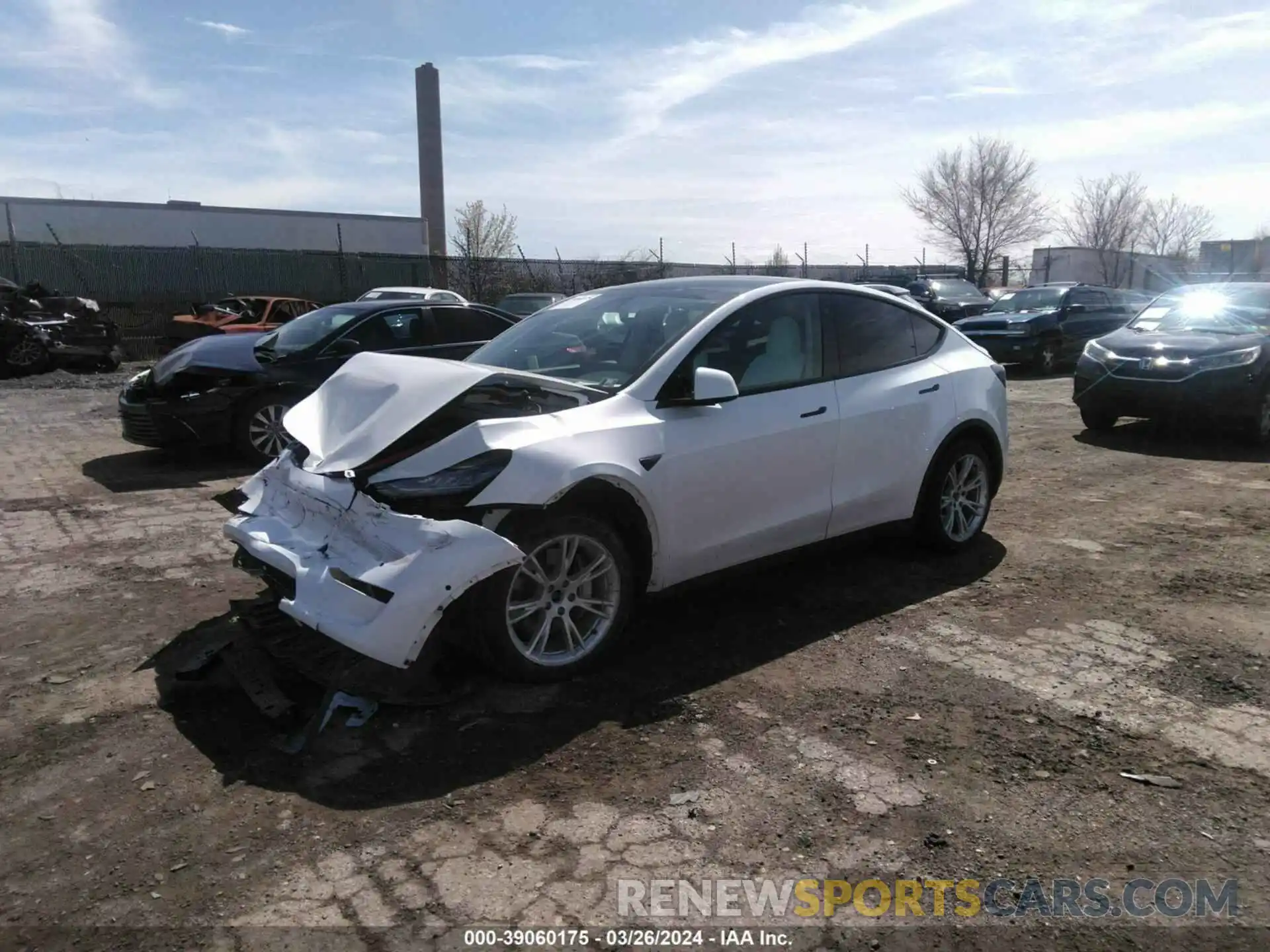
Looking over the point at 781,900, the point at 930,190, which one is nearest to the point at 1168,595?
the point at 781,900

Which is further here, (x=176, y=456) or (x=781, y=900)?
(x=176, y=456)

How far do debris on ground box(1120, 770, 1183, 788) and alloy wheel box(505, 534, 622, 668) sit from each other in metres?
2.00

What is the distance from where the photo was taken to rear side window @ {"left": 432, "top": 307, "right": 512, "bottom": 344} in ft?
31.2

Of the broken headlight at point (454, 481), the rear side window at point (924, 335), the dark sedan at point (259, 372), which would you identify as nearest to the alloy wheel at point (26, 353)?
the dark sedan at point (259, 372)

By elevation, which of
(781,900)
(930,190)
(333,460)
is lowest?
(781,900)

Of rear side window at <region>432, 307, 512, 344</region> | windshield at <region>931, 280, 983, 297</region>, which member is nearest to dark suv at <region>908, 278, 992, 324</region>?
windshield at <region>931, 280, 983, 297</region>

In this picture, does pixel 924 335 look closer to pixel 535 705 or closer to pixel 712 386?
pixel 712 386

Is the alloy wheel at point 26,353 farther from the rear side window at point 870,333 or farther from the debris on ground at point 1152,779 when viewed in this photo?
the debris on ground at point 1152,779

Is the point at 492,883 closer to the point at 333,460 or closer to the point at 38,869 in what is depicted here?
the point at 38,869

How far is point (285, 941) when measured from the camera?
97.3 inches

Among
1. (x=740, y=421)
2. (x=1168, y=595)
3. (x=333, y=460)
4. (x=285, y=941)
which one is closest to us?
(x=285, y=941)

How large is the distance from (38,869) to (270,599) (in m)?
1.86

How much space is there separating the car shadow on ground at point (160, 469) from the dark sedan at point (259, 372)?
0.80 feet

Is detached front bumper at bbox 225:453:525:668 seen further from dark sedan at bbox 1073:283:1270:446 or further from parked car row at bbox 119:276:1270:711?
dark sedan at bbox 1073:283:1270:446
